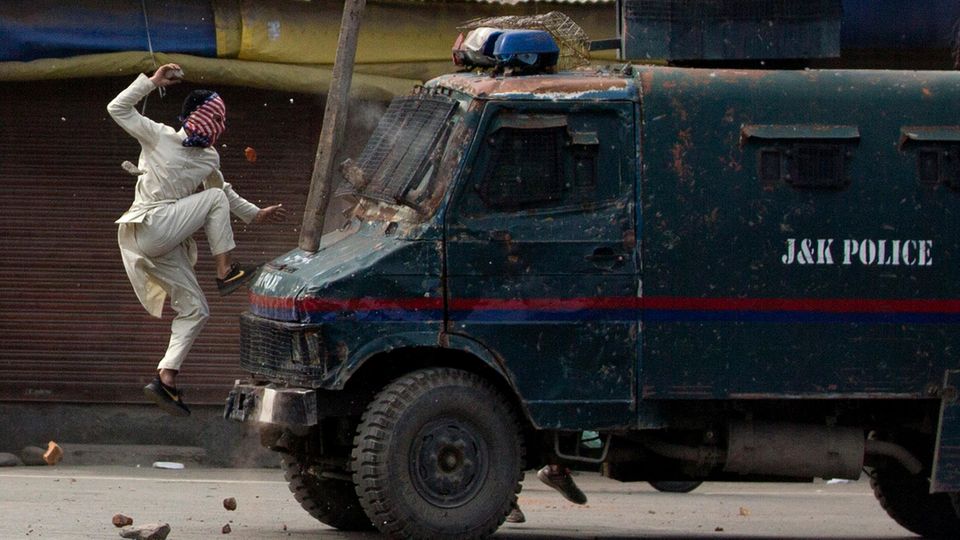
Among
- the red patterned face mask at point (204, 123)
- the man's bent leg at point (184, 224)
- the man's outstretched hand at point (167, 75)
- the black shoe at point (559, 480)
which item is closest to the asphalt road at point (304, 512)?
the black shoe at point (559, 480)

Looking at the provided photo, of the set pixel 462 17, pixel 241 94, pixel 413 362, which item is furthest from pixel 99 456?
pixel 413 362

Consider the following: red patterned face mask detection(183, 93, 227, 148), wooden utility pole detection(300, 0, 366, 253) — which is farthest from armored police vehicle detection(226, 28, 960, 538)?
red patterned face mask detection(183, 93, 227, 148)

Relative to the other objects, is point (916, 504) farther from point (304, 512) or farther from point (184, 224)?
point (184, 224)

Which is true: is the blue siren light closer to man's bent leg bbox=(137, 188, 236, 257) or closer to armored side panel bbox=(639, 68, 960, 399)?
armored side panel bbox=(639, 68, 960, 399)

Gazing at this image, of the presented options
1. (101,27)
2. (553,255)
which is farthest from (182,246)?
(101,27)

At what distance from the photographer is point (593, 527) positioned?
9.94 metres

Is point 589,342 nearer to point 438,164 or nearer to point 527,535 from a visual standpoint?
point 438,164

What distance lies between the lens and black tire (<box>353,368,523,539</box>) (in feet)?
25.3

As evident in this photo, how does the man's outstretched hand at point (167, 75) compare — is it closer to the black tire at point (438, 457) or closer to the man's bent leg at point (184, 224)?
the man's bent leg at point (184, 224)

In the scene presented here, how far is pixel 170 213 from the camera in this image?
29.4 feet

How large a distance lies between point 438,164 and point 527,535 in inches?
93.3

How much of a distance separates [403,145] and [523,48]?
0.75m

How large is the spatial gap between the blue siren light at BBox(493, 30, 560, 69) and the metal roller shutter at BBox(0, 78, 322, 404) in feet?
16.2

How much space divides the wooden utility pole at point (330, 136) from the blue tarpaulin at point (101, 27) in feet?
12.5
